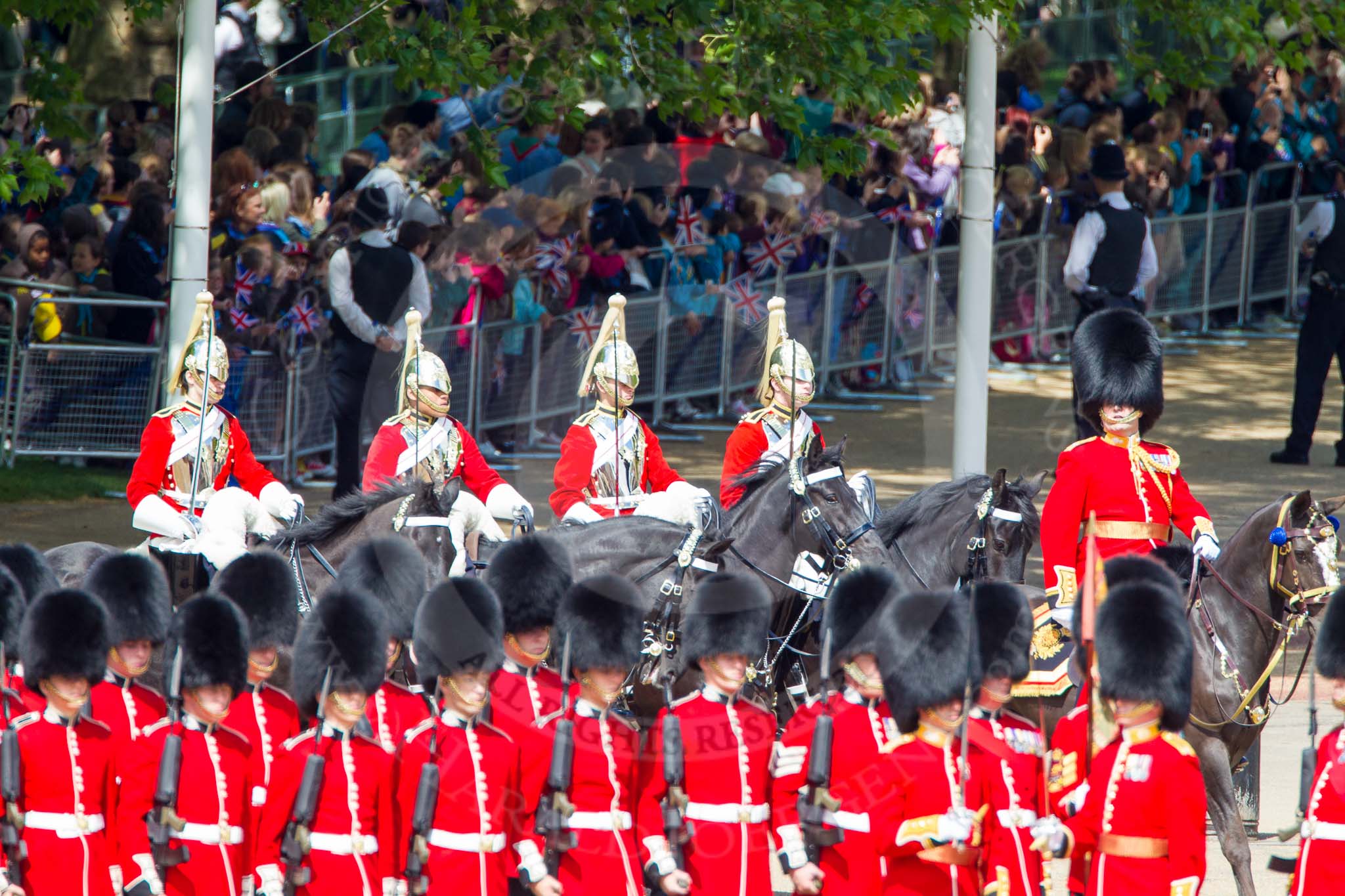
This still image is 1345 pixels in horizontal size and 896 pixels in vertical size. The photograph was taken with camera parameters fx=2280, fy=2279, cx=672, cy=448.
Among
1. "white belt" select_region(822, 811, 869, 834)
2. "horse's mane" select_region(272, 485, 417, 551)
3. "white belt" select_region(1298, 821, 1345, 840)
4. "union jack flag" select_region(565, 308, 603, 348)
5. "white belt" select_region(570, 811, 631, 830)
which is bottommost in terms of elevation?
"white belt" select_region(570, 811, 631, 830)

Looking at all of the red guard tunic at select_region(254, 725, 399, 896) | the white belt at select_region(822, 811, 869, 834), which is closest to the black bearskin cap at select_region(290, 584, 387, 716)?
the red guard tunic at select_region(254, 725, 399, 896)

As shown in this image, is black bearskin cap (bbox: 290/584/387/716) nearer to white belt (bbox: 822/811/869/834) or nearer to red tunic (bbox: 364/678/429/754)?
red tunic (bbox: 364/678/429/754)

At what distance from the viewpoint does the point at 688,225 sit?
13375 millimetres

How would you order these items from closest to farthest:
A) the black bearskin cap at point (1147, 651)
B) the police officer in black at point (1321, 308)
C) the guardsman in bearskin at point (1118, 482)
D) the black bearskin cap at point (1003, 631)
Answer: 1. the black bearskin cap at point (1147, 651)
2. the black bearskin cap at point (1003, 631)
3. the guardsman in bearskin at point (1118, 482)
4. the police officer in black at point (1321, 308)

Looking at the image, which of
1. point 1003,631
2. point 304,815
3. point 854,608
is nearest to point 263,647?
point 304,815

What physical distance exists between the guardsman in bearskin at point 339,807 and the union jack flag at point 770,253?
8.06 m

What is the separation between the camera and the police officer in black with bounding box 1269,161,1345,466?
14.4 metres

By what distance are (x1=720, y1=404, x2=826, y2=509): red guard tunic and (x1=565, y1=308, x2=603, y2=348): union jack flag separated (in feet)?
12.6

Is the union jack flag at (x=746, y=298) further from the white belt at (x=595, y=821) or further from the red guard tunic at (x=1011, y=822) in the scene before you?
the red guard tunic at (x=1011, y=822)

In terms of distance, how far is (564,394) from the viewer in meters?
13.3

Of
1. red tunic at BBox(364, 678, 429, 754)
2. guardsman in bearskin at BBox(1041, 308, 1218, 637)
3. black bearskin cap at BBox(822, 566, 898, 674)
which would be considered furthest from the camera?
guardsman in bearskin at BBox(1041, 308, 1218, 637)

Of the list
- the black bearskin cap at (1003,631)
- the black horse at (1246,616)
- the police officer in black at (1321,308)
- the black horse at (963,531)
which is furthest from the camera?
the police officer in black at (1321,308)

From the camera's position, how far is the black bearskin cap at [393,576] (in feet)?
24.4

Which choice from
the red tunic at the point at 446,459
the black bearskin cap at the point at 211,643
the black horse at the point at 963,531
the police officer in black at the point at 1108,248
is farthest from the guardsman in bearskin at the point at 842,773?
the police officer in black at the point at 1108,248
